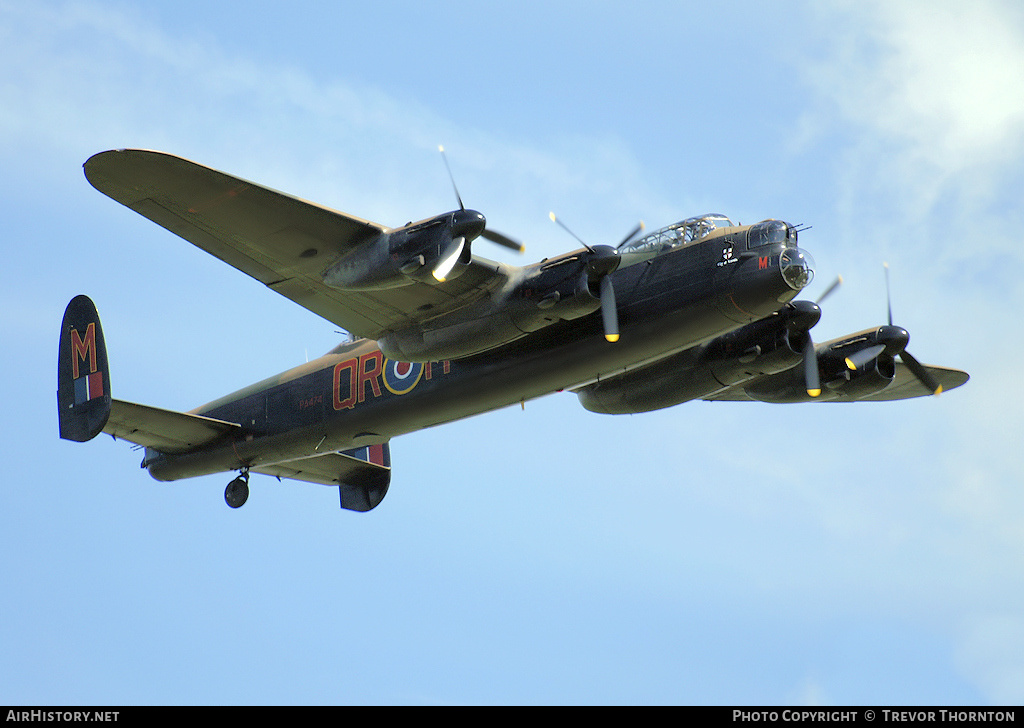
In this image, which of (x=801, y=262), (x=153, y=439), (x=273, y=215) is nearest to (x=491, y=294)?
(x=273, y=215)

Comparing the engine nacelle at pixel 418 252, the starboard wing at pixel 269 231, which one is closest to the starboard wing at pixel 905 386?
the starboard wing at pixel 269 231

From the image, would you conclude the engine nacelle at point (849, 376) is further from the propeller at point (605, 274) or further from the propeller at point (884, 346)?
the propeller at point (605, 274)

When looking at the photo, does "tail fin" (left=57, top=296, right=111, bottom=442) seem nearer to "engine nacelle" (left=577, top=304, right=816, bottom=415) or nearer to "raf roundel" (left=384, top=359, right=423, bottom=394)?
"raf roundel" (left=384, top=359, right=423, bottom=394)

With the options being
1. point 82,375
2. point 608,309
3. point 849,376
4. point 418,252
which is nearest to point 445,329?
point 418,252

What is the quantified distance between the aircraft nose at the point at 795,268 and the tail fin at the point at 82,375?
13529mm

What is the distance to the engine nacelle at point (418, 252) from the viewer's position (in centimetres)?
1947

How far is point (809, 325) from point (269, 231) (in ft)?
33.6

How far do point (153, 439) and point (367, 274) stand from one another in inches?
325

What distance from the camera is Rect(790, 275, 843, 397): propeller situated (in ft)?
74.5

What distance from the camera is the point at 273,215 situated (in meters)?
20.5

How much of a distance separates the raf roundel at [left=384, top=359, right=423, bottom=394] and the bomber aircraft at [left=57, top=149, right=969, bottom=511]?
3 cm

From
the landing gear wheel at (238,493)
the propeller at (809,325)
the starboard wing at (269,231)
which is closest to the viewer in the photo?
the starboard wing at (269,231)

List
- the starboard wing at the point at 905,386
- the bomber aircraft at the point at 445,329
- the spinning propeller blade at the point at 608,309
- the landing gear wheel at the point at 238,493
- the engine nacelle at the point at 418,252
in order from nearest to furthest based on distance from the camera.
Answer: the engine nacelle at the point at 418,252, the bomber aircraft at the point at 445,329, the spinning propeller blade at the point at 608,309, the landing gear wheel at the point at 238,493, the starboard wing at the point at 905,386
